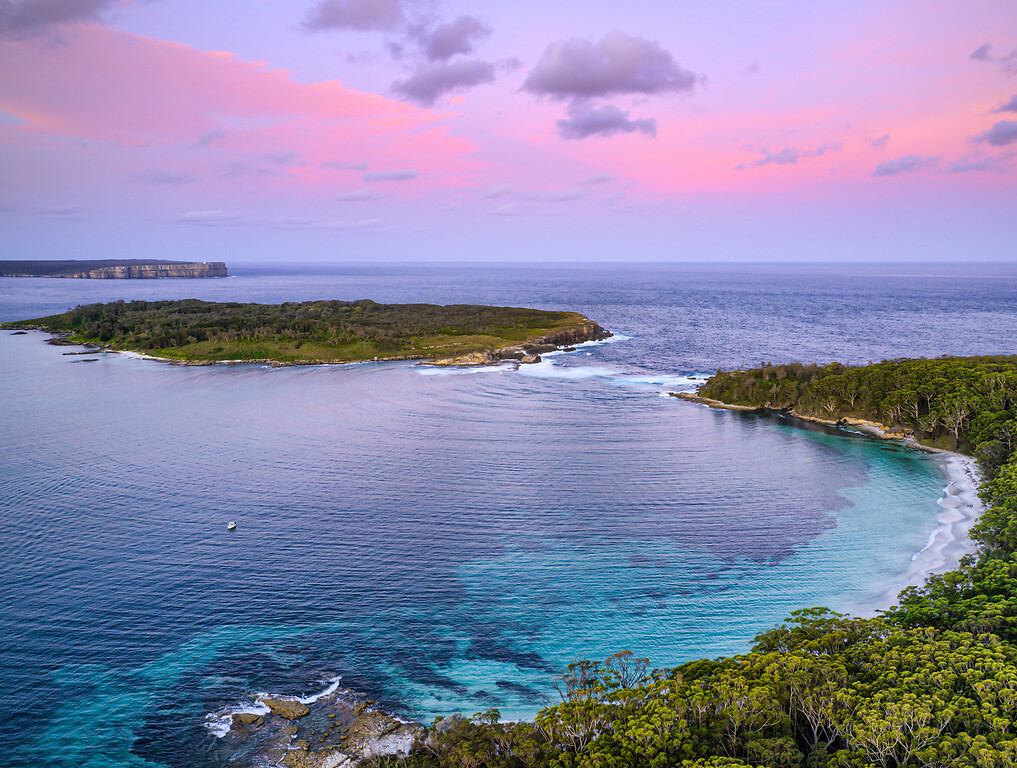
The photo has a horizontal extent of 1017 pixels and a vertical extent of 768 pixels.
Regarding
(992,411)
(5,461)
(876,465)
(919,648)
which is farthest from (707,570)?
(5,461)

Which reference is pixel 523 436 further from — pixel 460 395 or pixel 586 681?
pixel 586 681

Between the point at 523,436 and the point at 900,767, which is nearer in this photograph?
the point at 900,767

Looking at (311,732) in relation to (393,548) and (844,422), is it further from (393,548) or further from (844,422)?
(844,422)

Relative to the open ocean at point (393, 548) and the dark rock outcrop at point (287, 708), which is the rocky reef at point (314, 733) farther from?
the open ocean at point (393, 548)

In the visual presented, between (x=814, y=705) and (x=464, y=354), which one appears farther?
(x=464, y=354)

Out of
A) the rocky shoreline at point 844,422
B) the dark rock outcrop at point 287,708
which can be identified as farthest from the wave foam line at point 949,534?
the dark rock outcrop at point 287,708

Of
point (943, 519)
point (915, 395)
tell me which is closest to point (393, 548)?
point (943, 519)
